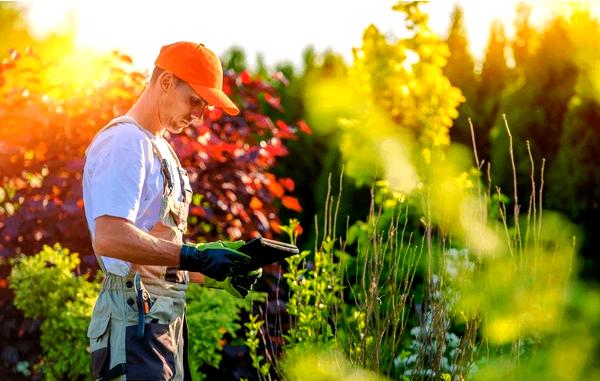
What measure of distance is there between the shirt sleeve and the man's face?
17 cm

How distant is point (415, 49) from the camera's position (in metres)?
7.54

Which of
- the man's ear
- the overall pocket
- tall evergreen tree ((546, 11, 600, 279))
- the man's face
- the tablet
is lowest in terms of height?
tall evergreen tree ((546, 11, 600, 279))

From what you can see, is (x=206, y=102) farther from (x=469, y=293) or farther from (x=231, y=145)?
(x=231, y=145)

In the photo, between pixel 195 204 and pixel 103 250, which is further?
pixel 195 204

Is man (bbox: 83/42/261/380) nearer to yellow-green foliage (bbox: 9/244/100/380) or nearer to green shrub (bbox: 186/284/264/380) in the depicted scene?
green shrub (bbox: 186/284/264/380)

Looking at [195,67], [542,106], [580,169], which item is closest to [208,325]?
[195,67]

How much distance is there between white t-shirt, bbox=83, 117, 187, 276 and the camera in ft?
8.52

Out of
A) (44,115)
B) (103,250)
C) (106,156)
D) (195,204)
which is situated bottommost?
(195,204)

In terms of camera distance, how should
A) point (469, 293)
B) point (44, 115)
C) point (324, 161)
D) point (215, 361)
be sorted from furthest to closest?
point (324, 161) < point (44, 115) < point (215, 361) < point (469, 293)

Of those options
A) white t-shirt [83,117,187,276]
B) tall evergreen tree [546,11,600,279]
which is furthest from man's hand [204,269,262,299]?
tall evergreen tree [546,11,600,279]

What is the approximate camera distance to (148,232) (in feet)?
9.07

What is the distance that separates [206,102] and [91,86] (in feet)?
9.97

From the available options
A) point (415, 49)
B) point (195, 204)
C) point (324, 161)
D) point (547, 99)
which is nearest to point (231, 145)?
point (195, 204)

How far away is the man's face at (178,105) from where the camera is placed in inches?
112
